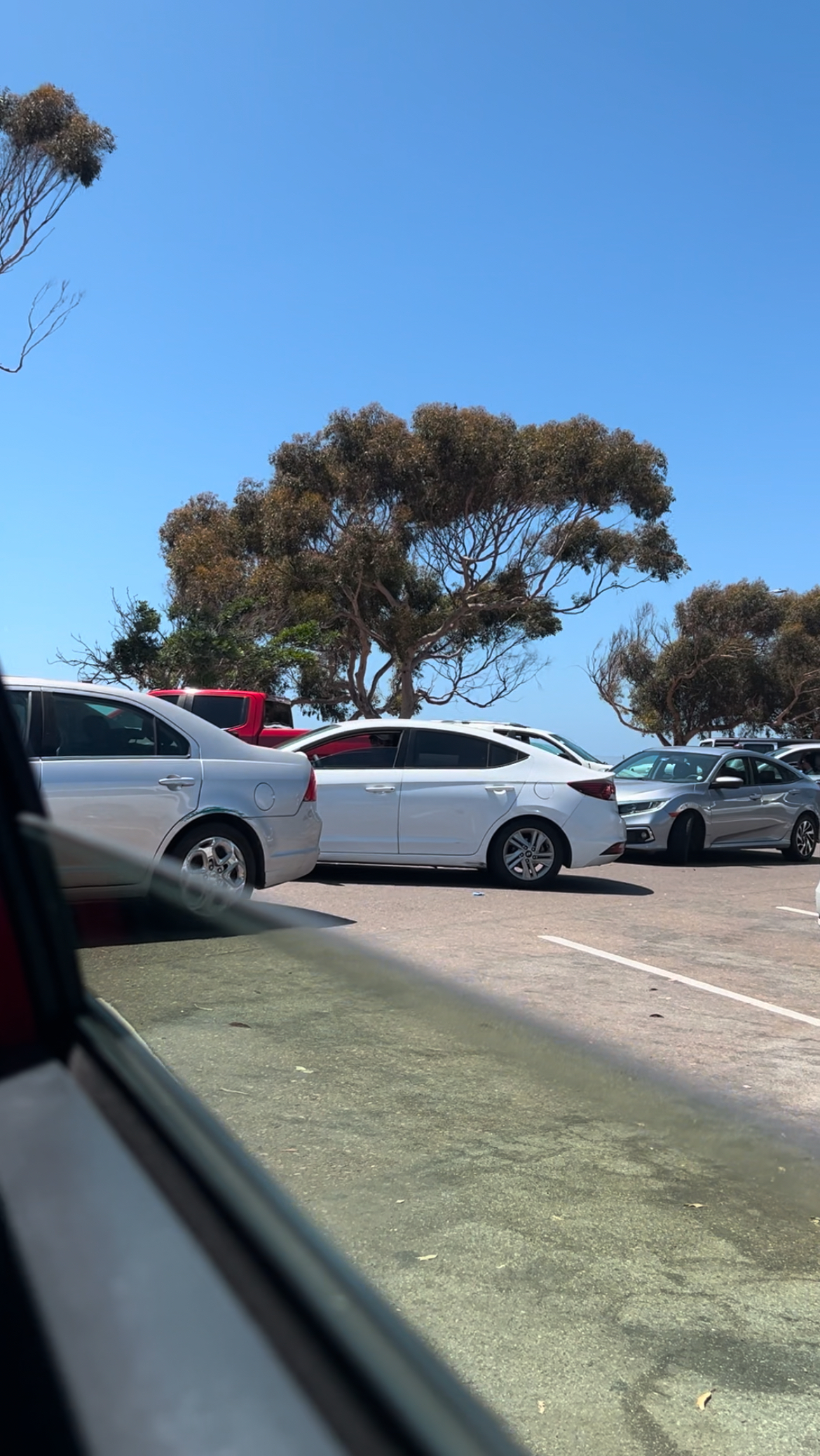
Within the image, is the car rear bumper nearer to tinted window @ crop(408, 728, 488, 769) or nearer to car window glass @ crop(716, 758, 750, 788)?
tinted window @ crop(408, 728, 488, 769)

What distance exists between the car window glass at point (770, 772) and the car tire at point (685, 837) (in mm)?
1277

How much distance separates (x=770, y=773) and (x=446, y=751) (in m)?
6.30

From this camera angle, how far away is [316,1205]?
2.68 feet

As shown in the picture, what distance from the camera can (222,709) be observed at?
16.1 meters

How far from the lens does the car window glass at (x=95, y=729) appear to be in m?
6.99

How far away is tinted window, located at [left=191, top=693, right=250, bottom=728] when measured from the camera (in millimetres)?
15922

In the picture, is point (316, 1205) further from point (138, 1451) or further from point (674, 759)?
point (674, 759)

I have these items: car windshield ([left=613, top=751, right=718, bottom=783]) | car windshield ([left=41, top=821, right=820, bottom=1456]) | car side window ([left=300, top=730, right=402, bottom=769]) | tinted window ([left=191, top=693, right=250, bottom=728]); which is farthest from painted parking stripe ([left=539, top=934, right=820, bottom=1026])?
tinted window ([left=191, top=693, right=250, bottom=728])

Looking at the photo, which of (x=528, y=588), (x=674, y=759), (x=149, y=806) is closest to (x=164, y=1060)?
(x=149, y=806)

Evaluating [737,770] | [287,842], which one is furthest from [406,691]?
[287,842]

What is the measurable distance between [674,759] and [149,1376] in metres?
15.5

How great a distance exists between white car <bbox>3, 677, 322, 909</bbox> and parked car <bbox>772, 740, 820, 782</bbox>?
15.2m

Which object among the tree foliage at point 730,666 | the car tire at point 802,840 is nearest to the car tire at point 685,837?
the car tire at point 802,840

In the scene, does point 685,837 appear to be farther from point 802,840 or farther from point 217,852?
point 217,852
